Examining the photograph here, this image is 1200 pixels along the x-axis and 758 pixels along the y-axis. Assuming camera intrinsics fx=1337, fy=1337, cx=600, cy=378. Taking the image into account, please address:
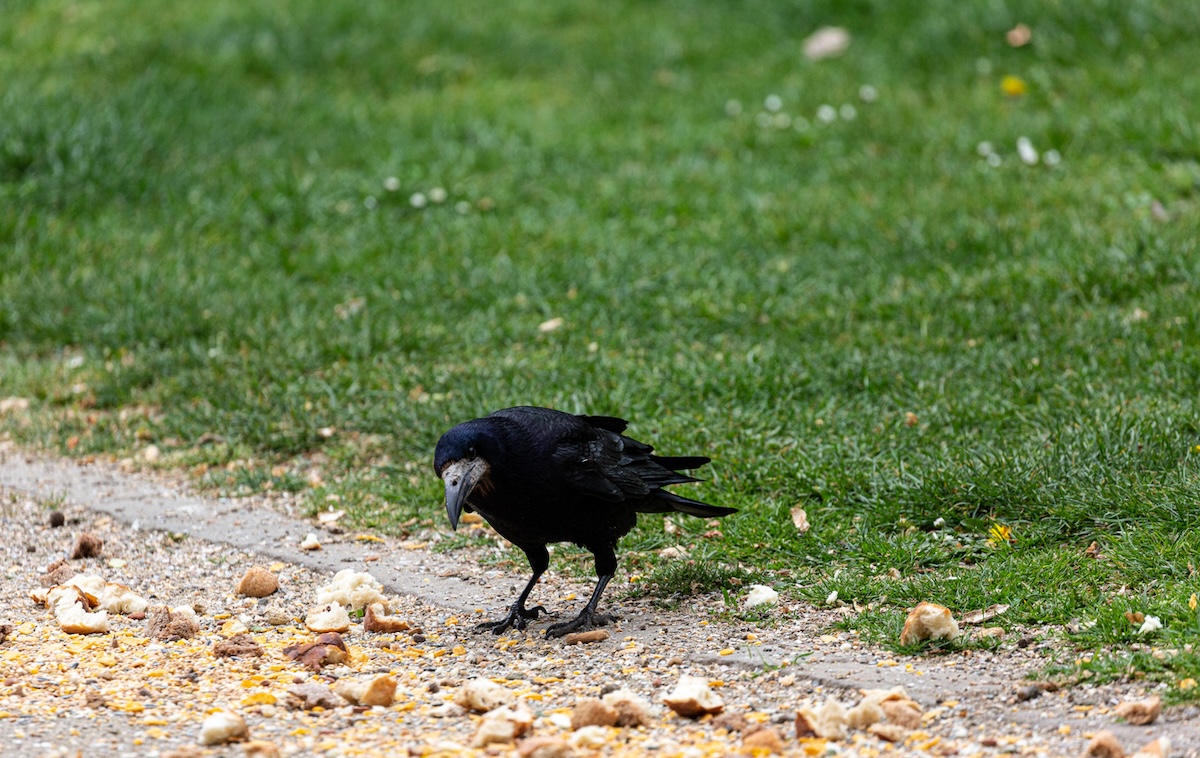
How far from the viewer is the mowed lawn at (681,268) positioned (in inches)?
198

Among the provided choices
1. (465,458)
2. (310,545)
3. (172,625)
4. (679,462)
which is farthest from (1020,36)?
(172,625)

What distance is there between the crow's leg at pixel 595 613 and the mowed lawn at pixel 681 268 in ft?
1.07

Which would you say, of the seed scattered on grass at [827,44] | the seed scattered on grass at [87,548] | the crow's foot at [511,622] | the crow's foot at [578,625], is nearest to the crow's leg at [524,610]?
the crow's foot at [511,622]

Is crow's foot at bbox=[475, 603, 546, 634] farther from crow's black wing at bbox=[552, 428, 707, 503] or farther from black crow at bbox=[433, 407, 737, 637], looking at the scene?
crow's black wing at bbox=[552, 428, 707, 503]

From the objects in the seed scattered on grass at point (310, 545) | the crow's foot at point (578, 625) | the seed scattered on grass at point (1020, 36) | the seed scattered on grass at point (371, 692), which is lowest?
the seed scattered on grass at point (310, 545)

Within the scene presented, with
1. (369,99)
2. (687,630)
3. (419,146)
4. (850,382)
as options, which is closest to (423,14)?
(369,99)

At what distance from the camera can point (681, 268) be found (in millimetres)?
8078

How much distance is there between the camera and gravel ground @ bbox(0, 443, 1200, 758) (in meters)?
3.30

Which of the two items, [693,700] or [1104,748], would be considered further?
[693,700]

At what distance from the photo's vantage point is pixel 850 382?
6.38 metres

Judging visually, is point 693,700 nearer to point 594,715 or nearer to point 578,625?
point 594,715

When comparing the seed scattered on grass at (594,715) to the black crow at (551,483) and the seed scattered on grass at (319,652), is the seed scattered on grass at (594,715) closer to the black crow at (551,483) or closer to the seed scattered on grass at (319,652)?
the black crow at (551,483)

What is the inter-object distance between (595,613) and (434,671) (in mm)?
683

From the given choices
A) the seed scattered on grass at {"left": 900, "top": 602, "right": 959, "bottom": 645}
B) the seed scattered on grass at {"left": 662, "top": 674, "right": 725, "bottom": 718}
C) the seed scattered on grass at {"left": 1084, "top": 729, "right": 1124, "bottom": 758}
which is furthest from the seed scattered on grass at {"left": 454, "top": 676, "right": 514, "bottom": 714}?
the seed scattered on grass at {"left": 1084, "top": 729, "right": 1124, "bottom": 758}
